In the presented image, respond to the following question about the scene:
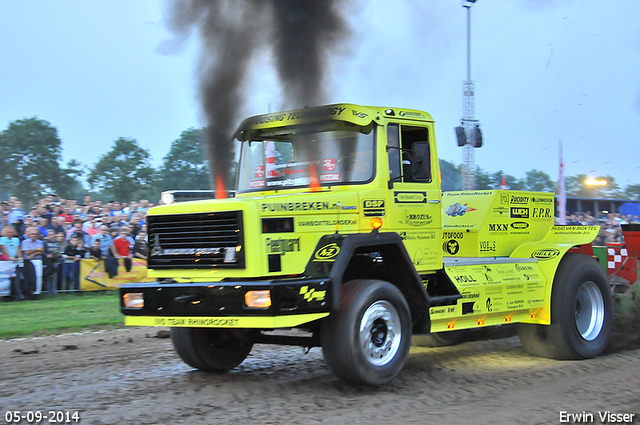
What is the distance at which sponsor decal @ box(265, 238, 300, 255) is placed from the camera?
5566mm

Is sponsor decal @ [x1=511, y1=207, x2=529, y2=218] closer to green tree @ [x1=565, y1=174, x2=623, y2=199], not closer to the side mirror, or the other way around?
the side mirror

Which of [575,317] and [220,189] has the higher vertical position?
[220,189]

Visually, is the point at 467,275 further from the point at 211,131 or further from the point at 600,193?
the point at 600,193

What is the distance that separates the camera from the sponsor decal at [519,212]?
317 inches

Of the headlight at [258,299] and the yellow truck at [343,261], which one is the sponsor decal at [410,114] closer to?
the yellow truck at [343,261]

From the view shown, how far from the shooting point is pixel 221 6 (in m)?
8.76

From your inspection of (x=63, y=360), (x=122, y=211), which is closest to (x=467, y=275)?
(x=63, y=360)

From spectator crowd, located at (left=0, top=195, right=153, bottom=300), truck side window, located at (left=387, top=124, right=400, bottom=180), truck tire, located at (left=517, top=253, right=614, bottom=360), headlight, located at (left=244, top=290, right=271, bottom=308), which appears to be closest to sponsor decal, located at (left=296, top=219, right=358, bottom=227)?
truck side window, located at (left=387, top=124, right=400, bottom=180)

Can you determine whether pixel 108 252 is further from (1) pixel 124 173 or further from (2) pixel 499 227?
(1) pixel 124 173

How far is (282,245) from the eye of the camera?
563 centimetres

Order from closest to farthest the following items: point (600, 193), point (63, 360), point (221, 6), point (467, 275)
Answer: point (467, 275), point (63, 360), point (221, 6), point (600, 193)

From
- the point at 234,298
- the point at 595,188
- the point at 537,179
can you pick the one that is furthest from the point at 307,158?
the point at 537,179

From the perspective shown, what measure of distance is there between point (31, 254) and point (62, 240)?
879 millimetres

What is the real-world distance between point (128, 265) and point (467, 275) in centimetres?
886
